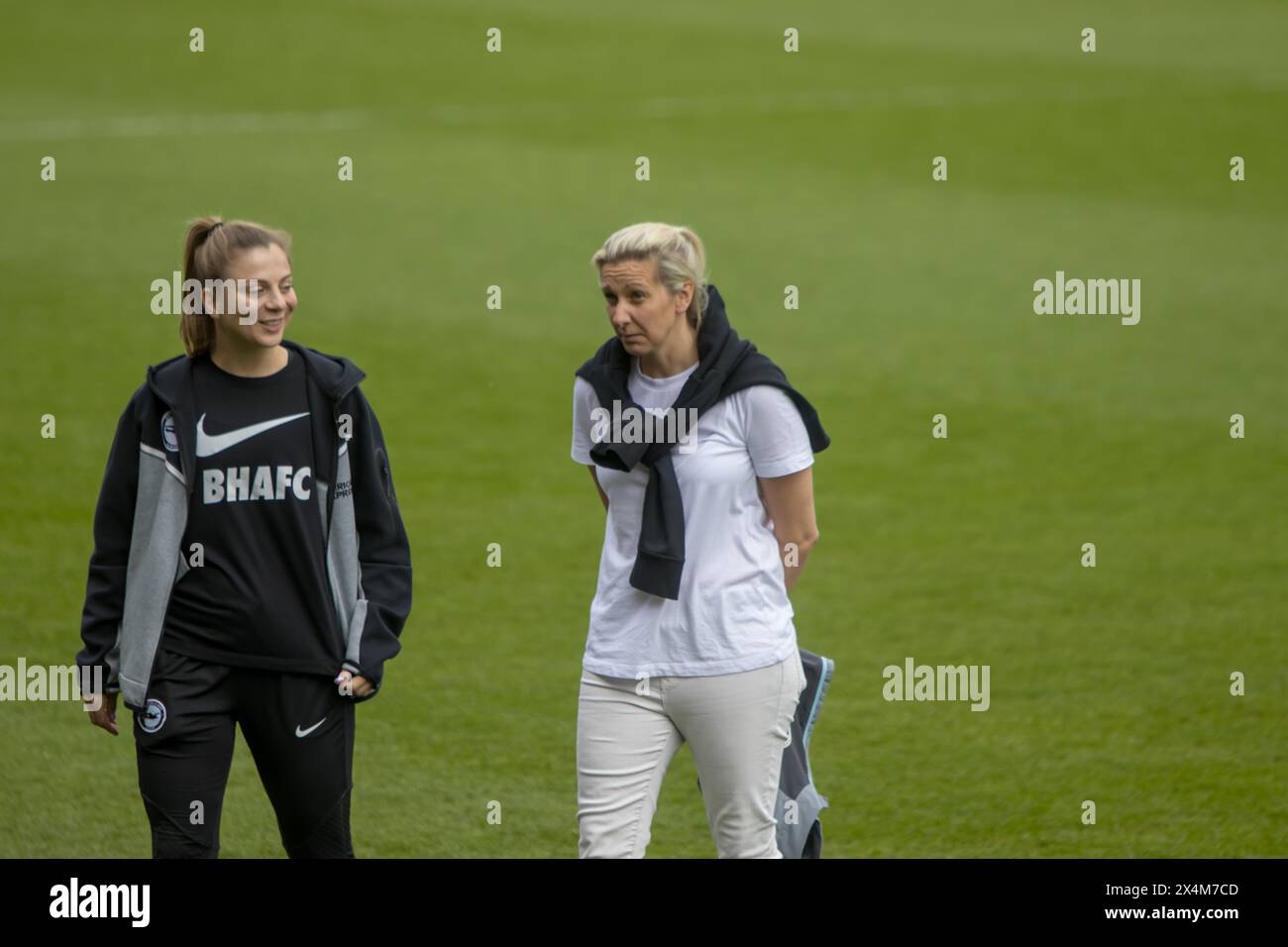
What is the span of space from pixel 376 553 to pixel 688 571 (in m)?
0.86

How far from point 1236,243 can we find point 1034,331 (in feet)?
13.6

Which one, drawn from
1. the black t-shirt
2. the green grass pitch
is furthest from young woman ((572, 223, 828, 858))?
the green grass pitch

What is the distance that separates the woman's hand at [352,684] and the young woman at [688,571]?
0.57 m

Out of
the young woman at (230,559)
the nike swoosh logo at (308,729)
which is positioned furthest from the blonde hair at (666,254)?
the nike swoosh logo at (308,729)

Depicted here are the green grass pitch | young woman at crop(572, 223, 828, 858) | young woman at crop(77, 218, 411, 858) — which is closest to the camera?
young woman at crop(77, 218, 411, 858)

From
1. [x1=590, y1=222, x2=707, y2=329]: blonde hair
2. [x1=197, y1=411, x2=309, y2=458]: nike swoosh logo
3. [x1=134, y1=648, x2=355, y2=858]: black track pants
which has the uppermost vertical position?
[x1=590, y1=222, x2=707, y2=329]: blonde hair

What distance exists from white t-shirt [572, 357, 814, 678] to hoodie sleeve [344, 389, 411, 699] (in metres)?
0.55

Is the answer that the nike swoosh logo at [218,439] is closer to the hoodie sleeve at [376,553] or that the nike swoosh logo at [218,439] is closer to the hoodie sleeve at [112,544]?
the hoodie sleeve at [112,544]

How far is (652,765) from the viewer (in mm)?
4660

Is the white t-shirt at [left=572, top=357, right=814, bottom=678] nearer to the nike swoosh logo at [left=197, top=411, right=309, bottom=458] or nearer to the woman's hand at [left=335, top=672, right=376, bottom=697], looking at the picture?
the woman's hand at [left=335, top=672, right=376, bottom=697]

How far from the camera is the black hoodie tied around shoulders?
178 inches

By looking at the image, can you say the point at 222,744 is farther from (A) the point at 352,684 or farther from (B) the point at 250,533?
(B) the point at 250,533

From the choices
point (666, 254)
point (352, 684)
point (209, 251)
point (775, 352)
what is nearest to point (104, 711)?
point (352, 684)
